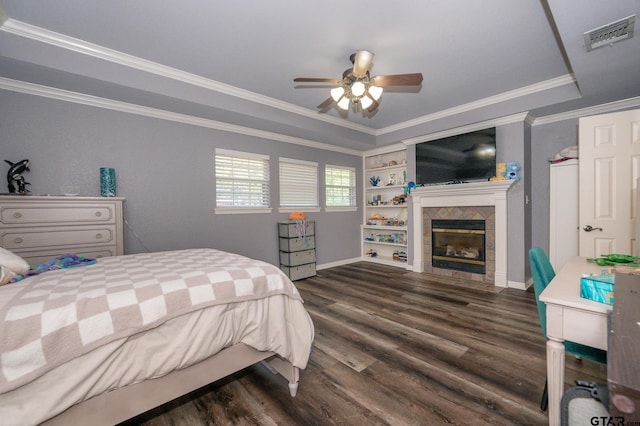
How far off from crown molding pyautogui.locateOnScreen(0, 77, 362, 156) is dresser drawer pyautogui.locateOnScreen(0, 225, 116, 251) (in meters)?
1.39

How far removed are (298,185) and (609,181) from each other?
13.3 feet

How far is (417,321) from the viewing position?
268cm

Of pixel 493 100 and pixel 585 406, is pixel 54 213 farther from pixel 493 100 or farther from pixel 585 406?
pixel 493 100

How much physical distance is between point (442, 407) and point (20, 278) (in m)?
2.56

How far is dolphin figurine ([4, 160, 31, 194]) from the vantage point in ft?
8.01

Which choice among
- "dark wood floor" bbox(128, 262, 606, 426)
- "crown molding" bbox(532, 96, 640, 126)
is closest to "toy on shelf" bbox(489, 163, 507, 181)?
"crown molding" bbox(532, 96, 640, 126)

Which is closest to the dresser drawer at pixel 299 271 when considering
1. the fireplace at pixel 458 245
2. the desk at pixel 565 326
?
→ the fireplace at pixel 458 245

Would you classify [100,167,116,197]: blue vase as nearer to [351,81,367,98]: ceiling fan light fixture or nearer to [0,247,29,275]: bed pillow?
[0,247,29,275]: bed pillow

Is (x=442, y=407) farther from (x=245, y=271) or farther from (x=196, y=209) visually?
(x=196, y=209)

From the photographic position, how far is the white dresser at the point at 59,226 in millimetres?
2291

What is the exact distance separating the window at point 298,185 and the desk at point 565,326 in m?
3.84

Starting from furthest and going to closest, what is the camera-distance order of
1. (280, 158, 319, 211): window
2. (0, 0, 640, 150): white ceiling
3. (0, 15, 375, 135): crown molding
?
(280, 158, 319, 211): window
(0, 15, 375, 135): crown molding
(0, 0, 640, 150): white ceiling

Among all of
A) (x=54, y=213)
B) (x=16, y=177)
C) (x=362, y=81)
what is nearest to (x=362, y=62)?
(x=362, y=81)

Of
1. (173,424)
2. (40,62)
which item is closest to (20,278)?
(173,424)
